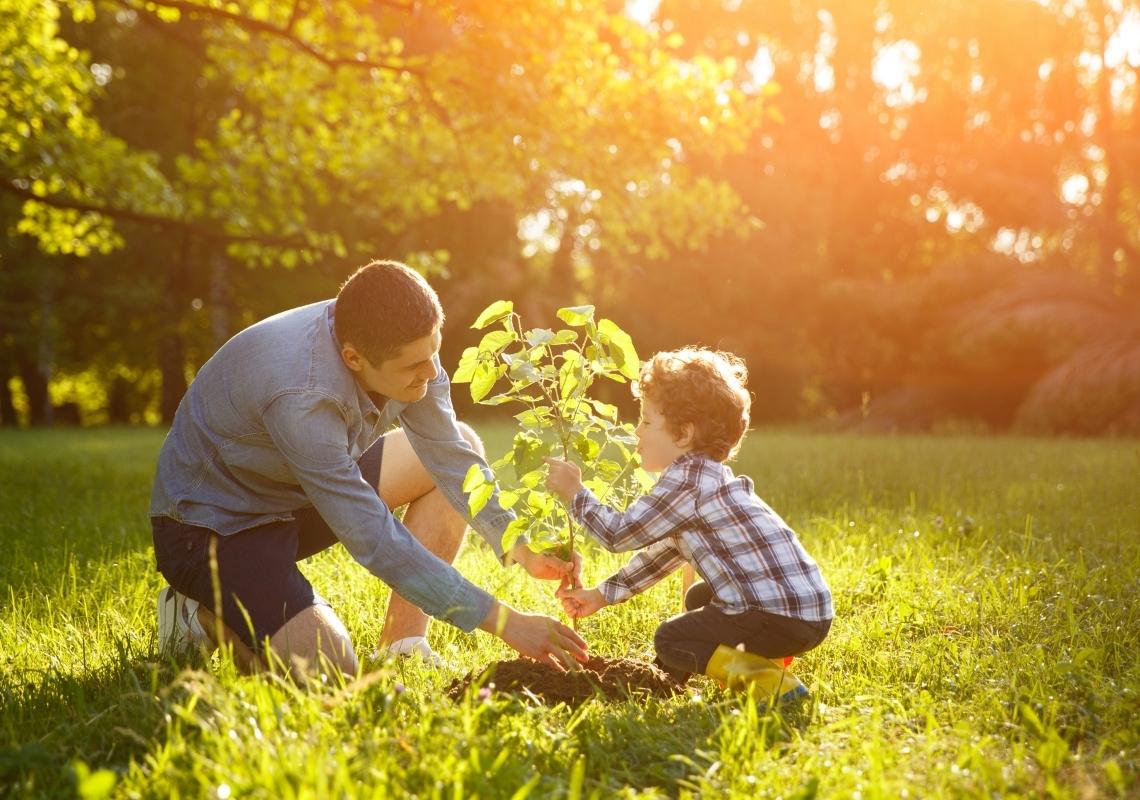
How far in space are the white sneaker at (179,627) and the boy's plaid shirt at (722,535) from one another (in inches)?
58.6

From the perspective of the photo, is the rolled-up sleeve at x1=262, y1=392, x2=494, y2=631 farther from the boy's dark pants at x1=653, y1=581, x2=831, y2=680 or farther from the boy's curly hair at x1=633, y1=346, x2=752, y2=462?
the boy's curly hair at x1=633, y1=346, x2=752, y2=462

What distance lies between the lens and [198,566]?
3.41m

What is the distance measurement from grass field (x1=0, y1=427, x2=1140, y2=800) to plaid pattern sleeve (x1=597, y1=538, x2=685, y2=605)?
0.42 meters

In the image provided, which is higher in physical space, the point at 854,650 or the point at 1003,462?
the point at 854,650

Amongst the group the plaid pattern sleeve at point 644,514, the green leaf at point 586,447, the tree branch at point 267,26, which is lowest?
the plaid pattern sleeve at point 644,514

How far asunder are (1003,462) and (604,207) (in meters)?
4.65

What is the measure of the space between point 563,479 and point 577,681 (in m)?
0.68

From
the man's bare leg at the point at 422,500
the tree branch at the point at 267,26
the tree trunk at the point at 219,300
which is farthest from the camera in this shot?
the tree trunk at the point at 219,300

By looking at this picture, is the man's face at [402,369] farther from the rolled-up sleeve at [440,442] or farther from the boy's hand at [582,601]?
the boy's hand at [582,601]

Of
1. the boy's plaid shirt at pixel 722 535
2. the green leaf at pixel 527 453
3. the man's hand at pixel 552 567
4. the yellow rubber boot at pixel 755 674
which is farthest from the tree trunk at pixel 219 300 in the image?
the yellow rubber boot at pixel 755 674

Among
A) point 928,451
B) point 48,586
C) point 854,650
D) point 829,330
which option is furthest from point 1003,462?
point 829,330

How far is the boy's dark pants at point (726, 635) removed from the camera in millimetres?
3223

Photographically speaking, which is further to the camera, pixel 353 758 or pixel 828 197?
pixel 828 197

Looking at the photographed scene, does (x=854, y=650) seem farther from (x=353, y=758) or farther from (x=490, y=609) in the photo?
(x=353, y=758)
